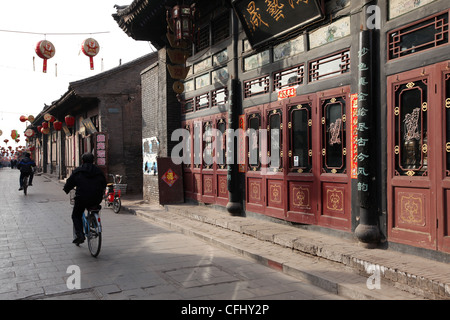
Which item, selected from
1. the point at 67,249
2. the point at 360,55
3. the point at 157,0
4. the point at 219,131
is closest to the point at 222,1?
the point at 157,0

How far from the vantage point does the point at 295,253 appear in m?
6.07

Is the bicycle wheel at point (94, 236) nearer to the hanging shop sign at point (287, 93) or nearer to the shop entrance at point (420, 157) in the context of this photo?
the hanging shop sign at point (287, 93)

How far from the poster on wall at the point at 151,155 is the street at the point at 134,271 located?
14.0 feet

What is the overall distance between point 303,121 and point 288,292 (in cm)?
340

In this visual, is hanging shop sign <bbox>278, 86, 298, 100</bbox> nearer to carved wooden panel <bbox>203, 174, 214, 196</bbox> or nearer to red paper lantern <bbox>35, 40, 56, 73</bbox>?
carved wooden panel <bbox>203, 174, 214, 196</bbox>

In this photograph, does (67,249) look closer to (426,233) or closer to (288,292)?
(288,292)

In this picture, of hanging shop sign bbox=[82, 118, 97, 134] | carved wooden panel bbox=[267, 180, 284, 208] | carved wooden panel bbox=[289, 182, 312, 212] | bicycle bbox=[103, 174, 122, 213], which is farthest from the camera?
hanging shop sign bbox=[82, 118, 97, 134]

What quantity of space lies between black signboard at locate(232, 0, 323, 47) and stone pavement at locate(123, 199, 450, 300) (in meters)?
3.61

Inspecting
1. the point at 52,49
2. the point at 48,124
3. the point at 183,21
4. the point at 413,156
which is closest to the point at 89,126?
the point at 52,49

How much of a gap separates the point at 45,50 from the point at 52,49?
0.25 metres

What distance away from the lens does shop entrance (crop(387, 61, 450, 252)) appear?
4711 mm

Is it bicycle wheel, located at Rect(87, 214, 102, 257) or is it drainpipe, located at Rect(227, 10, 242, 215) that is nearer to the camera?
A: bicycle wheel, located at Rect(87, 214, 102, 257)

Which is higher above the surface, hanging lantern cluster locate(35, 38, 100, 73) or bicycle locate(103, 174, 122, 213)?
hanging lantern cluster locate(35, 38, 100, 73)

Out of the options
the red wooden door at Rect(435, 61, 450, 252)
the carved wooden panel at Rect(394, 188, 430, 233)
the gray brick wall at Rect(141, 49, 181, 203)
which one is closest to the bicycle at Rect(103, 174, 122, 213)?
the gray brick wall at Rect(141, 49, 181, 203)
